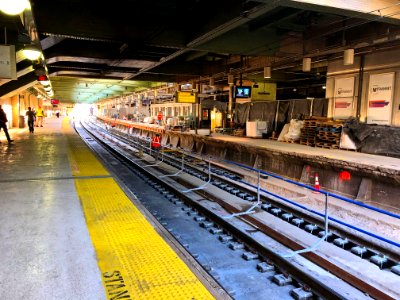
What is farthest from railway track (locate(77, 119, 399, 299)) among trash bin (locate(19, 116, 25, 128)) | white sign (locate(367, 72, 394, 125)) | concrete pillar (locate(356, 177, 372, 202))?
trash bin (locate(19, 116, 25, 128))

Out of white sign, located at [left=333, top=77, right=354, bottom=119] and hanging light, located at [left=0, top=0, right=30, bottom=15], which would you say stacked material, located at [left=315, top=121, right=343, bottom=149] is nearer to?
white sign, located at [left=333, top=77, right=354, bottom=119]

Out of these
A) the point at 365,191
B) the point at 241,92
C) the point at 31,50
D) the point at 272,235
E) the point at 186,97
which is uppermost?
the point at 31,50

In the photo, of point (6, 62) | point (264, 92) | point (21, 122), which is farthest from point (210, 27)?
point (21, 122)

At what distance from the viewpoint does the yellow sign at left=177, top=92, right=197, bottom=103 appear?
19.3 metres

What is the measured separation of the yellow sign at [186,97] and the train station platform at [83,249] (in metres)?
12.4

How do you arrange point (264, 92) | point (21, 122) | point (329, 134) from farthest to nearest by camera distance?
1. point (21, 122)
2. point (264, 92)
3. point (329, 134)

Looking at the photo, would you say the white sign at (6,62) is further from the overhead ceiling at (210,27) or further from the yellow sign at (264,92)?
the yellow sign at (264,92)

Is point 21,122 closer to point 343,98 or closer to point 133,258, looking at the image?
point 343,98

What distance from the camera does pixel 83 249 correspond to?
4160 millimetres

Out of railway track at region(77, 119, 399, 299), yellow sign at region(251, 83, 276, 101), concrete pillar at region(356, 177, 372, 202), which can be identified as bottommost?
railway track at region(77, 119, 399, 299)

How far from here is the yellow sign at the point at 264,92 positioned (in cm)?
2166

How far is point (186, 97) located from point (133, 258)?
16065 millimetres

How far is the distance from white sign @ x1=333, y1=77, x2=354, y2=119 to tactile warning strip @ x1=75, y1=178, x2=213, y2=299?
1075 cm

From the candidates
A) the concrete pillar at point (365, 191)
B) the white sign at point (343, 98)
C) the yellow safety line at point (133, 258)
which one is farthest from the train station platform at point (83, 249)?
the white sign at point (343, 98)
